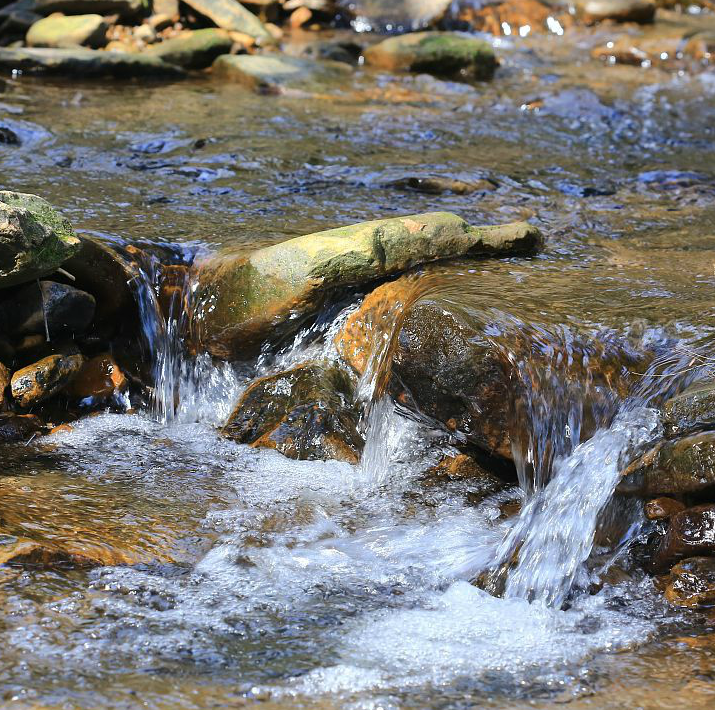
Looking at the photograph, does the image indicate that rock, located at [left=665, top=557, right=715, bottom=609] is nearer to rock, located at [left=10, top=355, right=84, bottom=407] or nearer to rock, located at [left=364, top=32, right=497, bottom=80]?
rock, located at [left=10, top=355, right=84, bottom=407]

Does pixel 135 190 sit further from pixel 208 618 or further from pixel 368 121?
pixel 208 618

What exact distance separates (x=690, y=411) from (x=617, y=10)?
1220 cm

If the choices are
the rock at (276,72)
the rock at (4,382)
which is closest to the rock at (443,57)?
the rock at (276,72)

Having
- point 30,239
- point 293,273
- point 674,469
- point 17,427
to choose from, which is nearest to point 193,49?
point 293,273

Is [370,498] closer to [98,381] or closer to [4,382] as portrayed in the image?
[98,381]

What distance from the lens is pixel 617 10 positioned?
46.8 ft

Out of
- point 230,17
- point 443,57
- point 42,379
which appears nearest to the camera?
point 42,379

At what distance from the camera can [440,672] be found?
2.93 m

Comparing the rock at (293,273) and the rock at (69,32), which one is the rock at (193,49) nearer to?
the rock at (69,32)

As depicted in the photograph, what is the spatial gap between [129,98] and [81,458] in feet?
18.6

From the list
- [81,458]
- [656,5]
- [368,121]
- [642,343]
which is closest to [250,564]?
[81,458]

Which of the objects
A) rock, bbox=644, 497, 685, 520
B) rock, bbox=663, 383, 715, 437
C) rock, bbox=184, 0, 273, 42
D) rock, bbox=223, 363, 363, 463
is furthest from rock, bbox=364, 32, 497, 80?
rock, bbox=644, 497, 685, 520

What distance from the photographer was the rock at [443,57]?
11.1 m

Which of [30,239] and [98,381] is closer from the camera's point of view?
[30,239]
